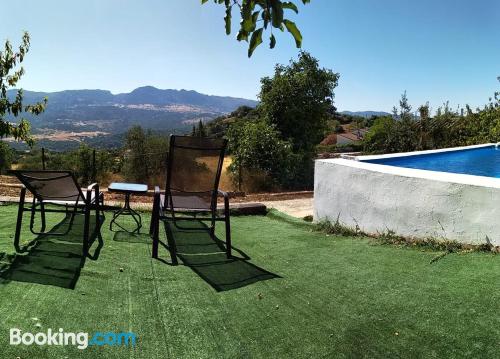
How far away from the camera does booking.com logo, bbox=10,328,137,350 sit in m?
2.48

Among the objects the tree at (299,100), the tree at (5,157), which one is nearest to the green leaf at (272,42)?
the tree at (299,100)

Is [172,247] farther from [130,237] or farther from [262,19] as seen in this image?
[262,19]

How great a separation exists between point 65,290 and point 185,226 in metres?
2.85

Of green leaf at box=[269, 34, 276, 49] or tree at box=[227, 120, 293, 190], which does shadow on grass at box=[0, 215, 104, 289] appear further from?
tree at box=[227, 120, 293, 190]

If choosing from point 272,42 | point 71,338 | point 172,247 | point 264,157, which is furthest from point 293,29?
point 264,157

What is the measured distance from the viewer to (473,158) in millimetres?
12898

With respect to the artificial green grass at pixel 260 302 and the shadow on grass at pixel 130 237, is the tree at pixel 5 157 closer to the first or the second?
the shadow on grass at pixel 130 237

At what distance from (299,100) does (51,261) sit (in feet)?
43.6

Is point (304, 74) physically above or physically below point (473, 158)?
above

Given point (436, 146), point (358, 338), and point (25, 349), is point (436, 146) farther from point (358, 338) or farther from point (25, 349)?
point (25, 349)

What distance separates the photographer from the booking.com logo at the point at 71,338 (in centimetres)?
248

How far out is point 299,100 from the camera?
53.2 feet

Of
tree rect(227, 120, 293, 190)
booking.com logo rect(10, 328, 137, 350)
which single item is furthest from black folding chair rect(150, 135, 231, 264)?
tree rect(227, 120, 293, 190)

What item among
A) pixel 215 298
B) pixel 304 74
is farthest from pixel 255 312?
pixel 304 74
